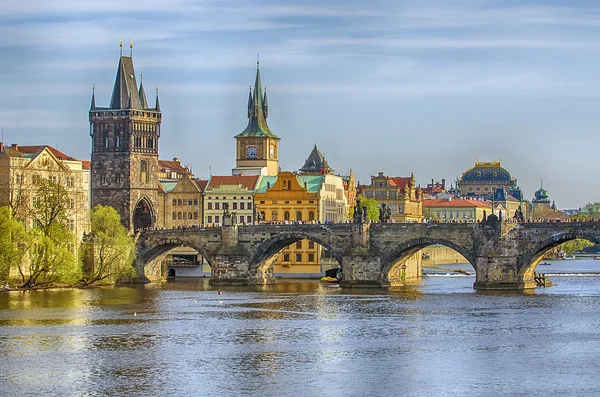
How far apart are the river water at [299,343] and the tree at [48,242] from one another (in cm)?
169

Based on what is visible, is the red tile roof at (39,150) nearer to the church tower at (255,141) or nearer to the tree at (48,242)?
the tree at (48,242)

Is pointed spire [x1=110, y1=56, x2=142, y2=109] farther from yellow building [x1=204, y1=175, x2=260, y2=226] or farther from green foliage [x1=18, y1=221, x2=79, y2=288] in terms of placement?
green foliage [x1=18, y1=221, x2=79, y2=288]

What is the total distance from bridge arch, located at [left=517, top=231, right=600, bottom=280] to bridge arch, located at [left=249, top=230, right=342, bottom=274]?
694 inches

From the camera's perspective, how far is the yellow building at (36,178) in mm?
121438

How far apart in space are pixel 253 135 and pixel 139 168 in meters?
18.6

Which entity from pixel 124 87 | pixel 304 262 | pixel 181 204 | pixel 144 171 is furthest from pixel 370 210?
pixel 124 87

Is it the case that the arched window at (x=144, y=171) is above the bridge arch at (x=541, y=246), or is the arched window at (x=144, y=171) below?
above

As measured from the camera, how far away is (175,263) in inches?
6240

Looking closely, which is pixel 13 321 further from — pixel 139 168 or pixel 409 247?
pixel 139 168

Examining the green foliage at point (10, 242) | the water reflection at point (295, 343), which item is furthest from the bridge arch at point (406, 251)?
the green foliage at point (10, 242)

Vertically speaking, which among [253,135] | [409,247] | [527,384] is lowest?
[527,384]

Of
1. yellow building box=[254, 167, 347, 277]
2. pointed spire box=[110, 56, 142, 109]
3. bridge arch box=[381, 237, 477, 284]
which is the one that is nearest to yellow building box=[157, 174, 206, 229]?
yellow building box=[254, 167, 347, 277]

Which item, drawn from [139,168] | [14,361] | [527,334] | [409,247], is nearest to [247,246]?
[409,247]

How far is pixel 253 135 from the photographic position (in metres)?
175
